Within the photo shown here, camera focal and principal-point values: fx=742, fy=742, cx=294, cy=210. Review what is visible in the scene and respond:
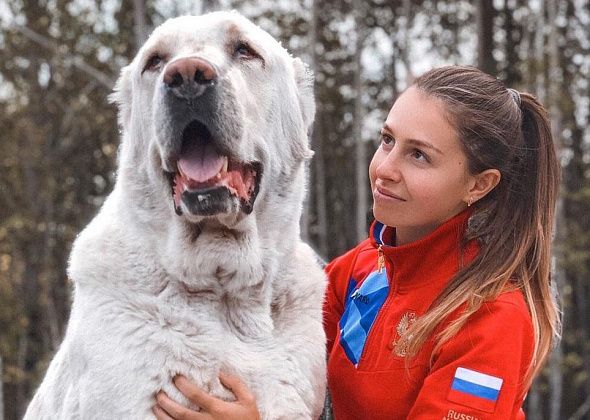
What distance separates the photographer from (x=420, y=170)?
7.81ft

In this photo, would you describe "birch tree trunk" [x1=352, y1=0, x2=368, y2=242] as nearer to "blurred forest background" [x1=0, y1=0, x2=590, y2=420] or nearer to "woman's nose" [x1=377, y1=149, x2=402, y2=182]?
"blurred forest background" [x1=0, y1=0, x2=590, y2=420]

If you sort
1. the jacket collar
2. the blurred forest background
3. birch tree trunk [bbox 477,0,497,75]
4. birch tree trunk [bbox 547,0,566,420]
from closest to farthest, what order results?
1. the jacket collar
2. birch tree trunk [bbox 547,0,566,420]
3. birch tree trunk [bbox 477,0,497,75]
4. the blurred forest background

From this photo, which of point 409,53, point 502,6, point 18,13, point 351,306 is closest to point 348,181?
point 409,53

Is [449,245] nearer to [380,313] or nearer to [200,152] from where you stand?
[380,313]

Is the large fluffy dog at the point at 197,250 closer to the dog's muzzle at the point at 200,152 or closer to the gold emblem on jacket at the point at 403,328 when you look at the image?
the dog's muzzle at the point at 200,152

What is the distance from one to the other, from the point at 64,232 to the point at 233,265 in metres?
17.8

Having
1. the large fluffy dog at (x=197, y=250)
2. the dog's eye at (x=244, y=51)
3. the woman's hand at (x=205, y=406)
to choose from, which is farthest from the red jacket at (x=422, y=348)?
the dog's eye at (x=244, y=51)

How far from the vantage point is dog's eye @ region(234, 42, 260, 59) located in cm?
252

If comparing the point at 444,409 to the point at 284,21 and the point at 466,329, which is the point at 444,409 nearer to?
the point at 466,329

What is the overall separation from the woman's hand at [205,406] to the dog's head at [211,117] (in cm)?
52

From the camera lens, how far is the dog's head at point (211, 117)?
7.39 feet

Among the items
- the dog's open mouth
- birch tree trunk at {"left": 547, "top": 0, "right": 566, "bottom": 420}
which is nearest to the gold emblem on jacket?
the dog's open mouth

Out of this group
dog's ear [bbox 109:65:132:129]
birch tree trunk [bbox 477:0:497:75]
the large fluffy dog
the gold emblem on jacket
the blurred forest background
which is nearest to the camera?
the large fluffy dog

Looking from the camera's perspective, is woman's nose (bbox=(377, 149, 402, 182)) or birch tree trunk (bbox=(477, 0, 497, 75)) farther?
birch tree trunk (bbox=(477, 0, 497, 75))
